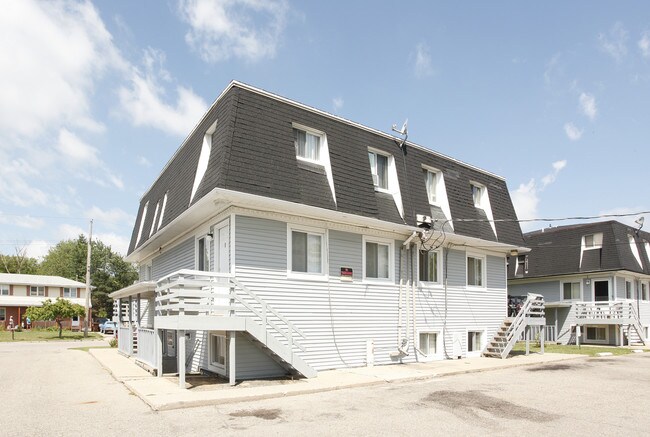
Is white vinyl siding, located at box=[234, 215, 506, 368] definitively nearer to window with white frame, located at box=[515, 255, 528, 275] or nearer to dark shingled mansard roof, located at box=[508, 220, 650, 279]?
dark shingled mansard roof, located at box=[508, 220, 650, 279]

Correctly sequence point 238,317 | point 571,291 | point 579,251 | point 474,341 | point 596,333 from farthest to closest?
point 571,291 → point 579,251 → point 596,333 → point 474,341 → point 238,317

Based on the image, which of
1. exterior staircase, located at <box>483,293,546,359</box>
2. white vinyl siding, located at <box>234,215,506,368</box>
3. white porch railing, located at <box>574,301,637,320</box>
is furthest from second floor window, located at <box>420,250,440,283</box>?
white porch railing, located at <box>574,301,637,320</box>

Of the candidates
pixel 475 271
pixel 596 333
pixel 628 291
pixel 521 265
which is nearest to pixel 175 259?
pixel 475 271

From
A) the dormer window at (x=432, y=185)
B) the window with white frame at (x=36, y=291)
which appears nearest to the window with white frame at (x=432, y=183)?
the dormer window at (x=432, y=185)

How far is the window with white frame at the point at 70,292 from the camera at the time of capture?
57.6 m

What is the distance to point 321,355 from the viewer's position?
553 inches

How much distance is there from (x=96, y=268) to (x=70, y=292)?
11.9 metres

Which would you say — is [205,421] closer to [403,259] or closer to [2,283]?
[403,259]

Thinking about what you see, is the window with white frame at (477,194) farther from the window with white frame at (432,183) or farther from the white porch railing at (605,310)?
the white porch railing at (605,310)

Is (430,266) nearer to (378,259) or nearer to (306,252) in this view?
(378,259)

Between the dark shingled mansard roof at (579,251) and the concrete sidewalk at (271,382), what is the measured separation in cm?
1488

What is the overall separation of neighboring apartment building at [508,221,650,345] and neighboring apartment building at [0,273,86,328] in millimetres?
46319

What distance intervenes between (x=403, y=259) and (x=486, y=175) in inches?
264

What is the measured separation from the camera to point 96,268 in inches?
2736
